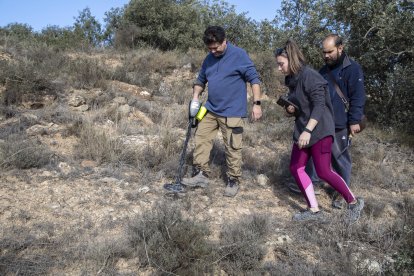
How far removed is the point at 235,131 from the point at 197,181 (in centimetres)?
74

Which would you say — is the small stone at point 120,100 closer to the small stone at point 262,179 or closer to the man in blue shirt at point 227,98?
the man in blue shirt at point 227,98

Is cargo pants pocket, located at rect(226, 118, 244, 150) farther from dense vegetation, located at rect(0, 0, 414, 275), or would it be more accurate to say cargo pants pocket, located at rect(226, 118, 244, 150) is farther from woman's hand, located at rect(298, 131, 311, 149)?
woman's hand, located at rect(298, 131, 311, 149)

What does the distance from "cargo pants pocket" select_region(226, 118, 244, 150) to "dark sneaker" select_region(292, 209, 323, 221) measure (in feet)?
3.26

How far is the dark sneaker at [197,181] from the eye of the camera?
4.27 meters

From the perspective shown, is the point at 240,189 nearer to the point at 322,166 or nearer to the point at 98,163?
the point at 322,166

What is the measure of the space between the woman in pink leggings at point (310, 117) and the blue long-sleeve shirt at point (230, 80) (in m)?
0.56

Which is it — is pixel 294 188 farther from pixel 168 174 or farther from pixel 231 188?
pixel 168 174

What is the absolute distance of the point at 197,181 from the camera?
431cm

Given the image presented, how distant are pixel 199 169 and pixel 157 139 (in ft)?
3.86

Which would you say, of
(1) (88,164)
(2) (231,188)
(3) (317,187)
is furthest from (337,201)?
(1) (88,164)

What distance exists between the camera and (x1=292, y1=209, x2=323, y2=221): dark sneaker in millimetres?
3564

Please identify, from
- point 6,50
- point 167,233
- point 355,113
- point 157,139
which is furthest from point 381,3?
point 6,50

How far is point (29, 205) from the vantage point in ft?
11.6

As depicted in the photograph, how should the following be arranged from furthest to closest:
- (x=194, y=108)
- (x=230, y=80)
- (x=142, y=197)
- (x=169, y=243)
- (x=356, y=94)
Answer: (x=194, y=108) → (x=230, y=80) → (x=142, y=197) → (x=356, y=94) → (x=169, y=243)
